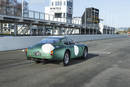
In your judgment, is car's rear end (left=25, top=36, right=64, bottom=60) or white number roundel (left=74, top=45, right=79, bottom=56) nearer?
car's rear end (left=25, top=36, right=64, bottom=60)

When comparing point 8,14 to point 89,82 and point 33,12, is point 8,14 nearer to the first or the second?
point 33,12

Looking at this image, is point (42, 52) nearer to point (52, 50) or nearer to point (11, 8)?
point (52, 50)

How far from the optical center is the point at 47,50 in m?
7.66

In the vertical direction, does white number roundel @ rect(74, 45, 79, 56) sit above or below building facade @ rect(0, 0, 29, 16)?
below

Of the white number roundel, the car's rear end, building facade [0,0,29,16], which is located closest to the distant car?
the car's rear end

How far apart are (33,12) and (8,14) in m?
5.10

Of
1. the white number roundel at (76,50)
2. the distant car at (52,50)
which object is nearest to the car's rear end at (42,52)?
the distant car at (52,50)

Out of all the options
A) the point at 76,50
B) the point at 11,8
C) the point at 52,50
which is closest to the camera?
the point at 52,50

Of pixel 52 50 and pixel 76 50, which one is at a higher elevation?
pixel 52 50

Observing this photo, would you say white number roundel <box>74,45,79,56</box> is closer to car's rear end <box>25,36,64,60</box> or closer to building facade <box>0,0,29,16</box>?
car's rear end <box>25,36,64,60</box>

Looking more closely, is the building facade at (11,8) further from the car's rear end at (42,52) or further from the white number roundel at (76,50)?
the car's rear end at (42,52)

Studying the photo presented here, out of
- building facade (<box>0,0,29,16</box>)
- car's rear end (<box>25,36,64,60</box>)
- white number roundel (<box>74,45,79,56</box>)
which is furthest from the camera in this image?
building facade (<box>0,0,29,16</box>)

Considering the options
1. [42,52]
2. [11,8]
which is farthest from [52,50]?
[11,8]

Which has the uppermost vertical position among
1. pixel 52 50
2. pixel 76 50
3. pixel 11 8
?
pixel 11 8
